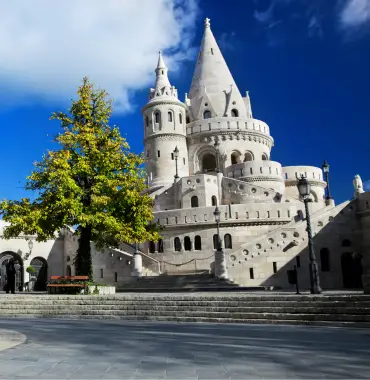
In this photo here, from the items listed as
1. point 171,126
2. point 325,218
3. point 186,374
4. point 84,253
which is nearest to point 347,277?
point 325,218

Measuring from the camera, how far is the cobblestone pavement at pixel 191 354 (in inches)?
229

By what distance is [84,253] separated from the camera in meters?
21.4

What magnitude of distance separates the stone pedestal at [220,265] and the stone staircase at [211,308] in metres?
12.3

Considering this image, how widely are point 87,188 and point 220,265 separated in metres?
10.4

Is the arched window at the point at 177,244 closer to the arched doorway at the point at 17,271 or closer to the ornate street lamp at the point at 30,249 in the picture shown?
the ornate street lamp at the point at 30,249

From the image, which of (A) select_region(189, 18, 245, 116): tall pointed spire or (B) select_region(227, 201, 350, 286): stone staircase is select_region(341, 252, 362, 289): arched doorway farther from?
(A) select_region(189, 18, 245, 116): tall pointed spire

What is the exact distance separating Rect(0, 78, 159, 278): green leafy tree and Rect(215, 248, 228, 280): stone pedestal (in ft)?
20.7

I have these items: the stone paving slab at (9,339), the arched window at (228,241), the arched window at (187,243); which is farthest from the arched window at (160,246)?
the stone paving slab at (9,339)

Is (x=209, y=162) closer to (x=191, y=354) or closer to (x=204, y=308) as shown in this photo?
(x=204, y=308)

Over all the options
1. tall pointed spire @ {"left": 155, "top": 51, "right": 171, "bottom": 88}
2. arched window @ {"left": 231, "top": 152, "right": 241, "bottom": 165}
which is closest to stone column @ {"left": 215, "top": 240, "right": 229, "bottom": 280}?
arched window @ {"left": 231, "top": 152, "right": 241, "bottom": 165}

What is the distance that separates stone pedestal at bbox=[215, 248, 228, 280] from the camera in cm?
2744

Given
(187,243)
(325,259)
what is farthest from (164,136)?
(325,259)

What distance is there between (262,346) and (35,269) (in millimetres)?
32138

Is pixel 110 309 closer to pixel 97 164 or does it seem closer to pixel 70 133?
pixel 97 164
